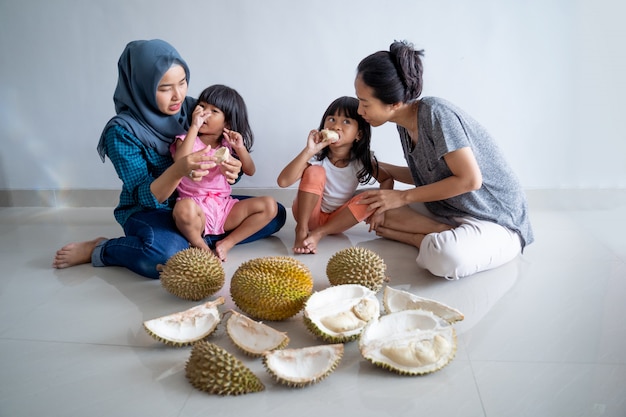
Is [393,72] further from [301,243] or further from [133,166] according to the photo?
[133,166]

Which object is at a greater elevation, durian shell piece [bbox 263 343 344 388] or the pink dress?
the pink dress

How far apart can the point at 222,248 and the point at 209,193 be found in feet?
0.80

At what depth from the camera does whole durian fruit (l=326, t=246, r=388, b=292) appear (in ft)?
5.27

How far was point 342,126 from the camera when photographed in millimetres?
2162

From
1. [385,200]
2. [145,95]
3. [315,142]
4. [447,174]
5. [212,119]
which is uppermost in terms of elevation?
[145,95]

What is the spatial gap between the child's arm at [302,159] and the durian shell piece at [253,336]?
845mm

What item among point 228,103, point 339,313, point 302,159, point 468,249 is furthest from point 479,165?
point 228,103

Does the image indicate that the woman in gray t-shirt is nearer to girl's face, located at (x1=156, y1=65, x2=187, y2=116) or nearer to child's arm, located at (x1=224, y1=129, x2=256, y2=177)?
child's arm, located at (x1=224, y1=129, x2=256, y2=177)

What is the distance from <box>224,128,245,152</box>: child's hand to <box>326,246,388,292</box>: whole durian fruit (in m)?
0.69

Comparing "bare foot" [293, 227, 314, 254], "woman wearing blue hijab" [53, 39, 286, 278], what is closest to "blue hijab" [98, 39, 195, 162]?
"woman wearing blue hijab" [53, 39, 286, 278]

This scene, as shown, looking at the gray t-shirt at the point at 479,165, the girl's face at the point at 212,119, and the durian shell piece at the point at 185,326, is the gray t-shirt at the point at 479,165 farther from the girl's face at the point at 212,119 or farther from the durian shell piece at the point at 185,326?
the durian shell piece at the point at 185,326

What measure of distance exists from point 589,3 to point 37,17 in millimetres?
2684

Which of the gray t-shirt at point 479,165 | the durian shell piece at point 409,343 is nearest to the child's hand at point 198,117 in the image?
the gray t-shirt at point 479,165

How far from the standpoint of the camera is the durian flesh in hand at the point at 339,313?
1.37 meters
